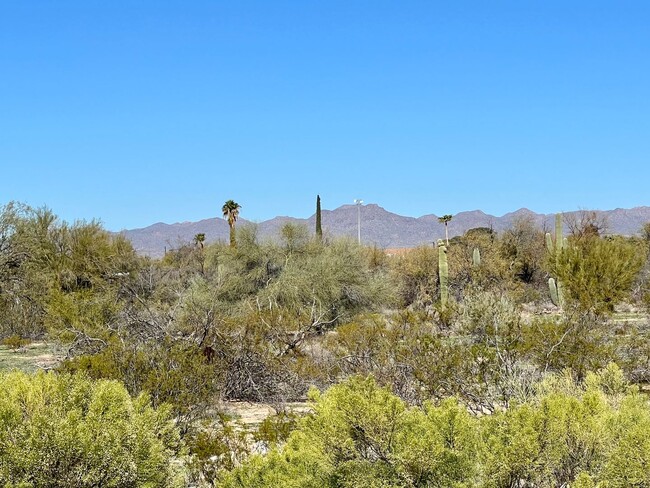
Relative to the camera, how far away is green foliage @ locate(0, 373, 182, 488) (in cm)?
532

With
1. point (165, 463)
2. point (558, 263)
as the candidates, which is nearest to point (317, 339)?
point (165, 463)

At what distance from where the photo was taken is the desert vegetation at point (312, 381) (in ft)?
16.6

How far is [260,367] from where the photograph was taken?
14.0 m

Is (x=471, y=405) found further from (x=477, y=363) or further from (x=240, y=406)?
(x=240, y=406)

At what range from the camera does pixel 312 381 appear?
13.4 metres

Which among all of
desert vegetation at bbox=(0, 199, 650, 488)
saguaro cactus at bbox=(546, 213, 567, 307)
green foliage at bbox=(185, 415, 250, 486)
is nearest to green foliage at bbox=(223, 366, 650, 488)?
desert vegetation at bbox=(0, 199, 650, 488)

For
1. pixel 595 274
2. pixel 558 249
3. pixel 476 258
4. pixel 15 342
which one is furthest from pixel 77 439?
pixel 476 258

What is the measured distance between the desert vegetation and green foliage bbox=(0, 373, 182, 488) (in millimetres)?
15

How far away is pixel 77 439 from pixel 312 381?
27.3 ft

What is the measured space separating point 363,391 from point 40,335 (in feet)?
77.8

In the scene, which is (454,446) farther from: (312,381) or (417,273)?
(417,273)

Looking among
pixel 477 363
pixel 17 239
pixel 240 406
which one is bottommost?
pixel 240 406

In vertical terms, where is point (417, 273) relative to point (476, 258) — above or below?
below

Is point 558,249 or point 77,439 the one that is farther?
point 558,249
